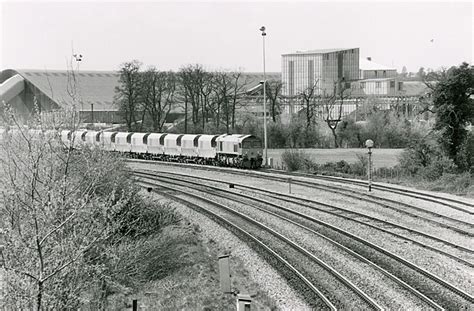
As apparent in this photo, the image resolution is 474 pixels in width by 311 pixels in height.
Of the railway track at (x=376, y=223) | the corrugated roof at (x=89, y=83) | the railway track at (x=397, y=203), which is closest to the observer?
the railway track at (x=376, y=223)

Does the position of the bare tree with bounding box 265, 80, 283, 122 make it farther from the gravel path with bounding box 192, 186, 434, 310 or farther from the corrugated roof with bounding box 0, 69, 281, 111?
the gravel path with bounding box 192, 186, 434, 310

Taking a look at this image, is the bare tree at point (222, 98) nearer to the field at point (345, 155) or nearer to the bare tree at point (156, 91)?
the bare tree at point (156, 91)

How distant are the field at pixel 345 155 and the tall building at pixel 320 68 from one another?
3276cm

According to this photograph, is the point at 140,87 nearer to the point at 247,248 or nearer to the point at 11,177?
the point at 247,248

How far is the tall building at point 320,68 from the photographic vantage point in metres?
96.5

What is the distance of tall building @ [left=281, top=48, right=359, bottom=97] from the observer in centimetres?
9650

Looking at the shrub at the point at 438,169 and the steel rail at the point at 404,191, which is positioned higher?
the shrub at the point at 438,169

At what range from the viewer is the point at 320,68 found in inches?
3807

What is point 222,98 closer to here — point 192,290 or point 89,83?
point 89,83

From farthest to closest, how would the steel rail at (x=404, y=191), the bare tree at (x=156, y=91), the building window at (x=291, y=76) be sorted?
1. the building window at (x=291, y=76)
2. the bare tree at (x=156, y=91)
3. the steel rail at (x=404, y=191)

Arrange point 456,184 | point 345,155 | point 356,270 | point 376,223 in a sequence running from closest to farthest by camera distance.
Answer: point 356,270, point 376,223, point 456,184, point 345,155

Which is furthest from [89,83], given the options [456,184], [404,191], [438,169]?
[456,184]

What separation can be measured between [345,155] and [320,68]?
40.7 m

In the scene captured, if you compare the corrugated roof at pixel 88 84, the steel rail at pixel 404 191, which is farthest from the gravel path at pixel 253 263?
the corrugated roof at pixel 88 84
